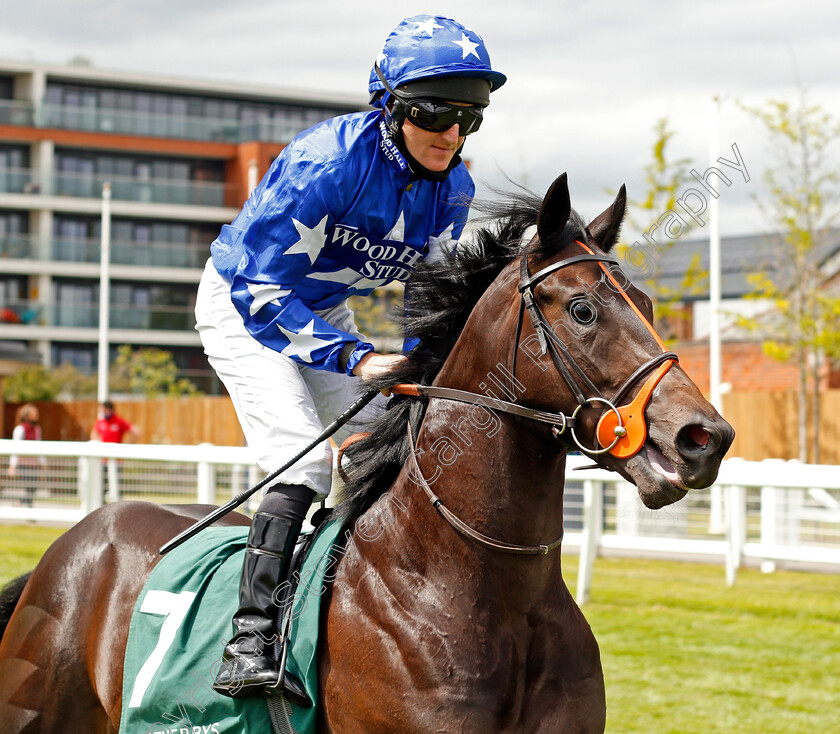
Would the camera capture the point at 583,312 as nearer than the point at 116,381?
Yes

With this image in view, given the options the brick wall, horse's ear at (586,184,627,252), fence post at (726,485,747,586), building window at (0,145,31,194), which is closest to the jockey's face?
horse's ear at (586,184,627,252)

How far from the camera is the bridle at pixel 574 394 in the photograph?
2148mm

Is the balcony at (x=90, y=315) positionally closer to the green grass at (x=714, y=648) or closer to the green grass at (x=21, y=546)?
the green grass at (x=21, y=546)

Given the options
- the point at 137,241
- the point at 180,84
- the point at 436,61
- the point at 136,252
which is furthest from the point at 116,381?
the point at 436,61

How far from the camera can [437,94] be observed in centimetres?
276

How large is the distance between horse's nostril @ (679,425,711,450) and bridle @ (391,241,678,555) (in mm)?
91

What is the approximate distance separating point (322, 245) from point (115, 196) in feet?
133

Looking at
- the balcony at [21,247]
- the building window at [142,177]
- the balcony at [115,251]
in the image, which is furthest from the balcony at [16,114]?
the balcony at [21,247]

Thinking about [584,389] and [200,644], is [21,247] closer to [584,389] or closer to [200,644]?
[200,644]

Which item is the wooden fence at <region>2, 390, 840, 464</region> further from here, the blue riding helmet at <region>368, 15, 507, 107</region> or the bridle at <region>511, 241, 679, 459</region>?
the bridle at <region>511, 241, 679, 459</region>

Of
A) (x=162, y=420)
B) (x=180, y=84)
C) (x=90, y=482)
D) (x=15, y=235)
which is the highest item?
(x=180, y=84)

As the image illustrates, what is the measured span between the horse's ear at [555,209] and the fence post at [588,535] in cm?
504

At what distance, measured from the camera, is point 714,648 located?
625 cm

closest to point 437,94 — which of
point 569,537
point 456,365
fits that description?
point 456,365
